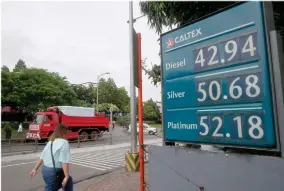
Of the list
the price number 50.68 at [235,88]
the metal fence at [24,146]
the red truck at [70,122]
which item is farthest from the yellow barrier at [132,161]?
the red truck at [70,122]

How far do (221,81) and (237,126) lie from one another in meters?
0.56

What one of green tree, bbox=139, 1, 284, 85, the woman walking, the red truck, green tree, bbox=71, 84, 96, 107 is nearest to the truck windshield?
the red truck

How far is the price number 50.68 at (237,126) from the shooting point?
2533 millimetres

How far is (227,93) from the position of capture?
2.82 meters

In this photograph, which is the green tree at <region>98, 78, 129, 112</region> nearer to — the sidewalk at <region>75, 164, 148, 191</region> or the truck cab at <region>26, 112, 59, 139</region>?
the truck cab at <region>26, 112, 59, 139</region>

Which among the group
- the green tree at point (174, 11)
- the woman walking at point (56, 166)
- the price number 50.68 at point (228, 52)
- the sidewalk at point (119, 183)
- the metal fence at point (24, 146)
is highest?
the green tree at point (174, 11)

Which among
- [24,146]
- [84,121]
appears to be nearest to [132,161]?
[24,146]

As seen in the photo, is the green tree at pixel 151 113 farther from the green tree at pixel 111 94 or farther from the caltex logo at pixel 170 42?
the caltex logo at pixel 170 42

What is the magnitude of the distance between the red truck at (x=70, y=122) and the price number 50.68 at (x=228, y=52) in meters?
17.4

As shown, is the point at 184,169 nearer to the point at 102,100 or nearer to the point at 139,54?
the point at 139,54

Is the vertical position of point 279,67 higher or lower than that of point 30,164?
higher

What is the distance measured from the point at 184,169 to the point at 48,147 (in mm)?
2431

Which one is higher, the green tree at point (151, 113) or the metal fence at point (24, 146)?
the green tree at point (151, 113)

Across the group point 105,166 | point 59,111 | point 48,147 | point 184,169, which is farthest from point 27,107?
point 184,169
